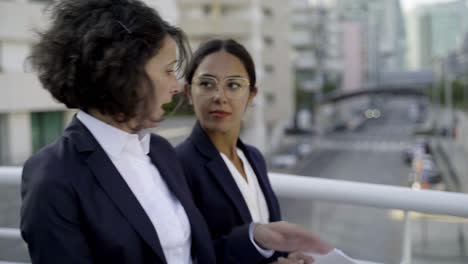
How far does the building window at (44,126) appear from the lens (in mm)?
2379

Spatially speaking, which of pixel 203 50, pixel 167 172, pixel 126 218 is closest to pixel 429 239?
pixel 203 50

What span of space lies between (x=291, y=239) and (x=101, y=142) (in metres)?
0.37

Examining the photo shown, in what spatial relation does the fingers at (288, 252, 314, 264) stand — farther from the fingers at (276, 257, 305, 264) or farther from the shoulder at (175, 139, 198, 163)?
the shoulder at (175, 139, 198, 163)

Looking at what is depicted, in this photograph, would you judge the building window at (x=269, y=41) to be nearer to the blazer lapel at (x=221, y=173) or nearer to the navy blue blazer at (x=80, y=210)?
the blazer lapel at (x=221, y=173)

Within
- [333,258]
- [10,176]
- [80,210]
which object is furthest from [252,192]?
[10,176]

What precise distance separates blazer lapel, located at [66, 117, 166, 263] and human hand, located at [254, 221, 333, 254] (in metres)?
0.24

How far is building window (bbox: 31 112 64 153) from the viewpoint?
7.80 ft

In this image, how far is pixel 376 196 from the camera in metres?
1.20

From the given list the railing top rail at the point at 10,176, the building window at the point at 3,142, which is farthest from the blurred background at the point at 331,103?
the railing top rail at the point at 10,176

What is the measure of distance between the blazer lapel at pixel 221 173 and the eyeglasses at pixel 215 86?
10 cm

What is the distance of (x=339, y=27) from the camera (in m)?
39.7

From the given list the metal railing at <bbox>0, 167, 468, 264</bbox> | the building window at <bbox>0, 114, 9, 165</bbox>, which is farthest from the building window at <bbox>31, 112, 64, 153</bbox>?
the metal railing at <bbox>0, 167, 468, 264</bbox>

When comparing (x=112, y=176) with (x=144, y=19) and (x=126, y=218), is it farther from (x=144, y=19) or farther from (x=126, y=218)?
(x=144, y=19)

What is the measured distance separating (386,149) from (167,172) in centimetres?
2085
